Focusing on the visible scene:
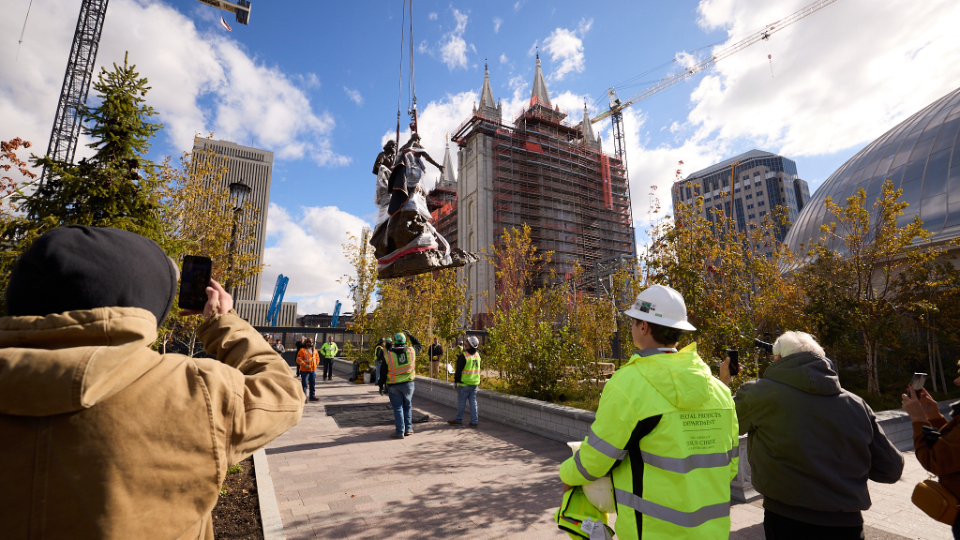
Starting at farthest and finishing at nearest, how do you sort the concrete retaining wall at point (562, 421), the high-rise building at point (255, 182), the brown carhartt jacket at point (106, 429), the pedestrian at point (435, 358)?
the high-rise building at point (255, 182)
the pedestrian at point (435, 358)
the concrete retaining wall at point (562, 421)
the brown carhartt jacket at point (106, 429)

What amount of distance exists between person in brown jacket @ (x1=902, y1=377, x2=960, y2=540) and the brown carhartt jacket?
12.5 ft

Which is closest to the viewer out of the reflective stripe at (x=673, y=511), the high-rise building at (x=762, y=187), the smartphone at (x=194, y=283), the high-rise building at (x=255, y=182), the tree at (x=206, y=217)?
the smartphone at (x=194, y=283)

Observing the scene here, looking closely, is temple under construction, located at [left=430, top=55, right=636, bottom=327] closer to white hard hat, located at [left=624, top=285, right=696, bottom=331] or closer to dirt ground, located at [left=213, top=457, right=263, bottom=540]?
dirt ground, located at [left=213, top=457, right=263, bottom=540]

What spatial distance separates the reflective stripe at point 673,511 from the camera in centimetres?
203

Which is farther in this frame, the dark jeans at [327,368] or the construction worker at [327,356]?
the dark jeans at [327,368]

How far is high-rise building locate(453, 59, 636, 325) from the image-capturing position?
182ft

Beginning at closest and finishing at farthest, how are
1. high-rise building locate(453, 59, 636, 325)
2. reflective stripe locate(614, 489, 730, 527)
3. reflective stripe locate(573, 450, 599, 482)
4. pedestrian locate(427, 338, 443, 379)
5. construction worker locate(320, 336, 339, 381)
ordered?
1. reflective stripe locate(614, 489, 730, 527)
2. reflective stripe locate(573, 450, 599, 482)
3. pedestrian locate(427, 338, 443, 379)
4. construction worker locate(320, 336, 339, 381)
5. high-rise building locate(453, 59, 636, 325)

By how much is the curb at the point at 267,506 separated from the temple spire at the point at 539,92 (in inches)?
2534

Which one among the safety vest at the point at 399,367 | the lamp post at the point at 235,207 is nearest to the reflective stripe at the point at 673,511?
the safety vest at the point at 399,367

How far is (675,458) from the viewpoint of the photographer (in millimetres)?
2066

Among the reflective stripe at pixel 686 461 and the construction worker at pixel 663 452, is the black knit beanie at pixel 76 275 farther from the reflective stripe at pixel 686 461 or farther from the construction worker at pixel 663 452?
the reflective stripe at pixel 686 461

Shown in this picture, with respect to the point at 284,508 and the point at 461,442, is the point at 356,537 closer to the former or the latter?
the point at 284,508

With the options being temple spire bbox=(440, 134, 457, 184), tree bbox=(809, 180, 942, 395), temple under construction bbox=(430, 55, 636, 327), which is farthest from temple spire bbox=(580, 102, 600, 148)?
tree bbox=(809, 180, 942, 395)

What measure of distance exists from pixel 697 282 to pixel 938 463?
5.30 meters
